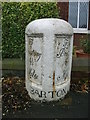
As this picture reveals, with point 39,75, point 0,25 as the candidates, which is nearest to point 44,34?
point 39,75

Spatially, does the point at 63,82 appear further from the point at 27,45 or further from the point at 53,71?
the point at 27,45

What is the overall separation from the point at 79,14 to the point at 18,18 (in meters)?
3.18

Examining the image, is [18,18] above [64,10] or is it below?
below

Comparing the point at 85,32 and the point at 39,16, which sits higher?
the point at 39,16

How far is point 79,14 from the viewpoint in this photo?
8297 millimetres

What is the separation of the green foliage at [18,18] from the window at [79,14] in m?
2.62

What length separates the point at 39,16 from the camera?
5656mm

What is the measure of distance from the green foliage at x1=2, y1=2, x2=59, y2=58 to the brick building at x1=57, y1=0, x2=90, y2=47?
2.46 m

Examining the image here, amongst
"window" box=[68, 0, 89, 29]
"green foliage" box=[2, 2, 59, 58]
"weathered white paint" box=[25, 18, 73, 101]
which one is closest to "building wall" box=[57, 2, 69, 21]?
"window" box=[68, 0, 89, 29]

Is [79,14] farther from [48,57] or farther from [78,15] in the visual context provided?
[48,57]

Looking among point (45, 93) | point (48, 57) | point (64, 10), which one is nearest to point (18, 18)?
point (48, 57)

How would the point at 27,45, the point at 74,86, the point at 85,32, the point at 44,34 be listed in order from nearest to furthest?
the point at 44,34 < the point at 27,45 < the point at 74,86 < the point at 85,32

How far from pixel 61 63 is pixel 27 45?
26.4 inches

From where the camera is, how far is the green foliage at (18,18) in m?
5.62
